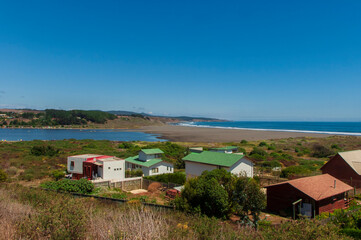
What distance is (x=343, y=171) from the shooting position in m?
28.1

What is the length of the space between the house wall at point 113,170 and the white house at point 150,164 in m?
4.11

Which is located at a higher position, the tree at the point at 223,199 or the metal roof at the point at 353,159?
the metal roof at the point at 353,159

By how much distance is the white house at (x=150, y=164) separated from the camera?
35438mm

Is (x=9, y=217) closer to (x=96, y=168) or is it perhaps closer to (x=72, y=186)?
(x=72, y=186)

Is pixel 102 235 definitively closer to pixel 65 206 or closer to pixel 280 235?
pixel 65 206

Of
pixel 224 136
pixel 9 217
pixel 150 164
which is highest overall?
pixel 9 217

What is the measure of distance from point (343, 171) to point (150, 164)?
24272 mm

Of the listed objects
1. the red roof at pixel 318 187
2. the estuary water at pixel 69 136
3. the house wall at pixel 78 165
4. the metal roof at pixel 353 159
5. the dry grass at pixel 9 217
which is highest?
the dry grass at pixel 9 217

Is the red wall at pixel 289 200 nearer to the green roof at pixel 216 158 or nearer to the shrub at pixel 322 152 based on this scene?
the green roof at pixel 216 158

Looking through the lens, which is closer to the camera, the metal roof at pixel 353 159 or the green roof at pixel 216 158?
the metal roof at pixel 353 159

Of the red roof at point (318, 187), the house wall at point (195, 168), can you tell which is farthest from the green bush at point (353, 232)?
the house wall at point (195, 168)

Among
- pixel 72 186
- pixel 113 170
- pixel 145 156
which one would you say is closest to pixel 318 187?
pixel 72 186

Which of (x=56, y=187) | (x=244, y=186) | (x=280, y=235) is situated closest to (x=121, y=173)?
(x=56, y=187)

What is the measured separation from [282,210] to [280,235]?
1401cm
